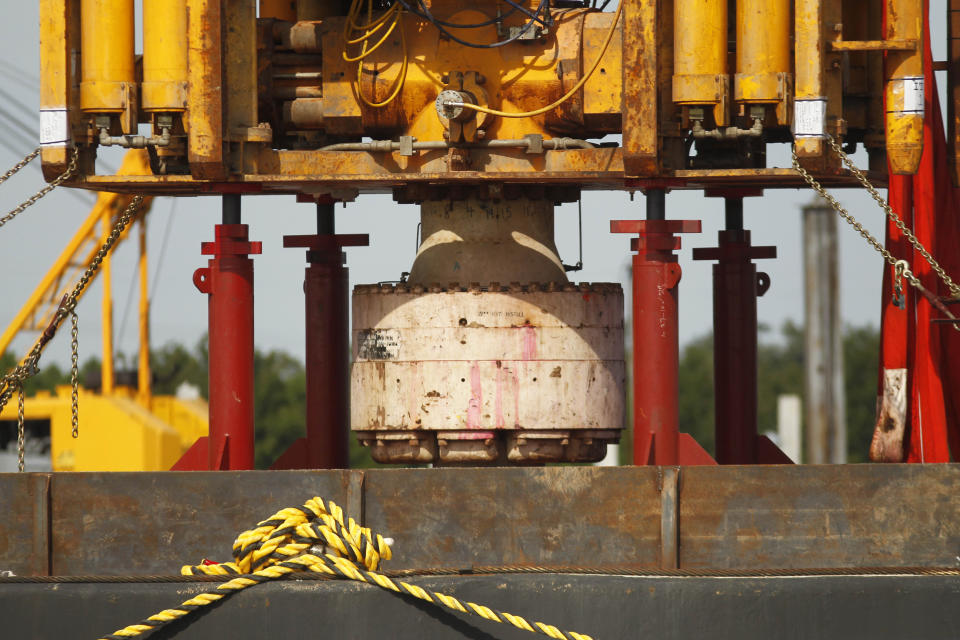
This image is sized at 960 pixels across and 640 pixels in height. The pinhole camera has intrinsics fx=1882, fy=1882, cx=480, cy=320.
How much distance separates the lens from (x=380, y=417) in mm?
13117

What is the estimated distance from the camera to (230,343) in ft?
42.8

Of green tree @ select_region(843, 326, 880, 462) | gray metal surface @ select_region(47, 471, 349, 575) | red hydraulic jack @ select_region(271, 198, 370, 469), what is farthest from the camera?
green tree @ select_region(843, 326, 880, 462)

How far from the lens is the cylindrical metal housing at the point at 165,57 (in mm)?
12680

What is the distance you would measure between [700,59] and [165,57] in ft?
11.8

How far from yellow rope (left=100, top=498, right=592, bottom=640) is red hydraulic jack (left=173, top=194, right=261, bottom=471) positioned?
8.26 ft

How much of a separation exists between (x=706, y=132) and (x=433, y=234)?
2330mm

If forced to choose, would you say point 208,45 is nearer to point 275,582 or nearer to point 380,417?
point 380,417

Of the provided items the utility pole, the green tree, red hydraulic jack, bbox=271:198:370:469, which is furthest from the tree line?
red hydraulic jack, bbox=271:198:370:469

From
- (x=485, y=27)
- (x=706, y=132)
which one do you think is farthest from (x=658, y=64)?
(x=485, y=27)

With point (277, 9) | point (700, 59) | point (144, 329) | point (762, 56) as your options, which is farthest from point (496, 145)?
point (144, 329)

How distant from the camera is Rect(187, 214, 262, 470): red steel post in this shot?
12977mm

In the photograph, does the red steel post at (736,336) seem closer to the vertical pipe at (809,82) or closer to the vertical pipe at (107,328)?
the vertical pipe at (809,82)

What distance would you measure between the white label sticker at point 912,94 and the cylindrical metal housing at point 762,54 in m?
0.94

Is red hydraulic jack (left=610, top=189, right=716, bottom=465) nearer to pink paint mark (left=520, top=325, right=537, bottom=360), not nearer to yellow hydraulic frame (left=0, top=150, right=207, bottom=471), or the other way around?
pink paint mark (left=520, top=325, right=537, bottom=360)
